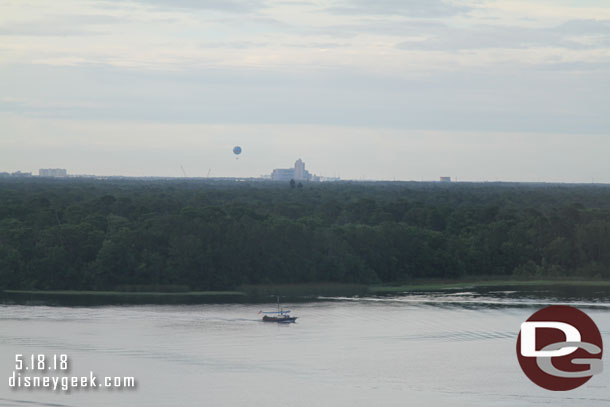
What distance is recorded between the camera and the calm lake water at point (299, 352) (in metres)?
35.6

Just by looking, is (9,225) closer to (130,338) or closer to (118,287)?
(118,287)

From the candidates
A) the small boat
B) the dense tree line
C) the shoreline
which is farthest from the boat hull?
the dense tree line

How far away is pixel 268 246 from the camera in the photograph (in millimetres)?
72812

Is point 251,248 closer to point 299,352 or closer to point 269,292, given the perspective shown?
point 269,292

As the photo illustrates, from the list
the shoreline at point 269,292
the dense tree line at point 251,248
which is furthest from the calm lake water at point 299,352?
the dense tree line at point 251,248

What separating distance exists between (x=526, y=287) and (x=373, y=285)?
10452mm

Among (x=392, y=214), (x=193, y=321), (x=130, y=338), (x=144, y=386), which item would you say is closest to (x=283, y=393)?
(x=144, y=386)

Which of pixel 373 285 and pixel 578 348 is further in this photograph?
pixel 373 285

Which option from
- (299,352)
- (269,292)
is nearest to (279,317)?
(299,352)

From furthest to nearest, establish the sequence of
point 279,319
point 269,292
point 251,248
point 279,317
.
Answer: point 251,248 < point 269,292 < point 279,317 < point 279,319

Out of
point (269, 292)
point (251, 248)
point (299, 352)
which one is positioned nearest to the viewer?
point (299, 352)

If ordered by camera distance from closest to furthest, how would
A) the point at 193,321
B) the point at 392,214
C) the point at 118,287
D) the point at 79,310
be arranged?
the point at 193,321
the point at 79,310
the point at 118,287
the point at 392,214

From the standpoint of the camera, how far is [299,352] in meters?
44.0

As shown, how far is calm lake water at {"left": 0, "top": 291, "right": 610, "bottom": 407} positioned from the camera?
1401 inches
